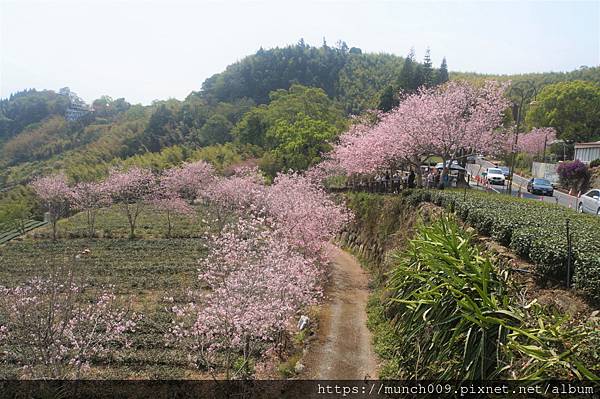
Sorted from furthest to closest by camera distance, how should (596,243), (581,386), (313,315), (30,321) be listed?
(313,315) → (30,321) → (596,243) → (581,386)

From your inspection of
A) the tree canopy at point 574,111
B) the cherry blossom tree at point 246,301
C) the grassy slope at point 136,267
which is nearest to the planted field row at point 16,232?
the grassy slope at point 136,267

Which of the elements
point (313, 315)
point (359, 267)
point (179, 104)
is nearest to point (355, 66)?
point (179, 104)

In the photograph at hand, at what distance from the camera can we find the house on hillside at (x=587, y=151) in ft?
112

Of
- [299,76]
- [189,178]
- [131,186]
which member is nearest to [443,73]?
[299,76]

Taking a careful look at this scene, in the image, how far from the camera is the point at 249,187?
2997cm

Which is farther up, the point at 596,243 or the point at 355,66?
the point at 355,66

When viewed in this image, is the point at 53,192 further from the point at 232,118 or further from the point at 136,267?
the point at 232,118

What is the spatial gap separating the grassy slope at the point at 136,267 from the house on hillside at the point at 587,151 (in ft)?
114

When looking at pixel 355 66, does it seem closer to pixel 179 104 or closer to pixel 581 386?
pixel 179 104

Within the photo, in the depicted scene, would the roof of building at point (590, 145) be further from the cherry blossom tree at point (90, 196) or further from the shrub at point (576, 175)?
the cherry blossom tree at point (90, 196)

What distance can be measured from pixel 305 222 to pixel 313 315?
14.3 ft

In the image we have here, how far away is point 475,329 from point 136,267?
796 inches

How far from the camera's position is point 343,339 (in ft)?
40.9

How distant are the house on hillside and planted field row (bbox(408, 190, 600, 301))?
2967cm
